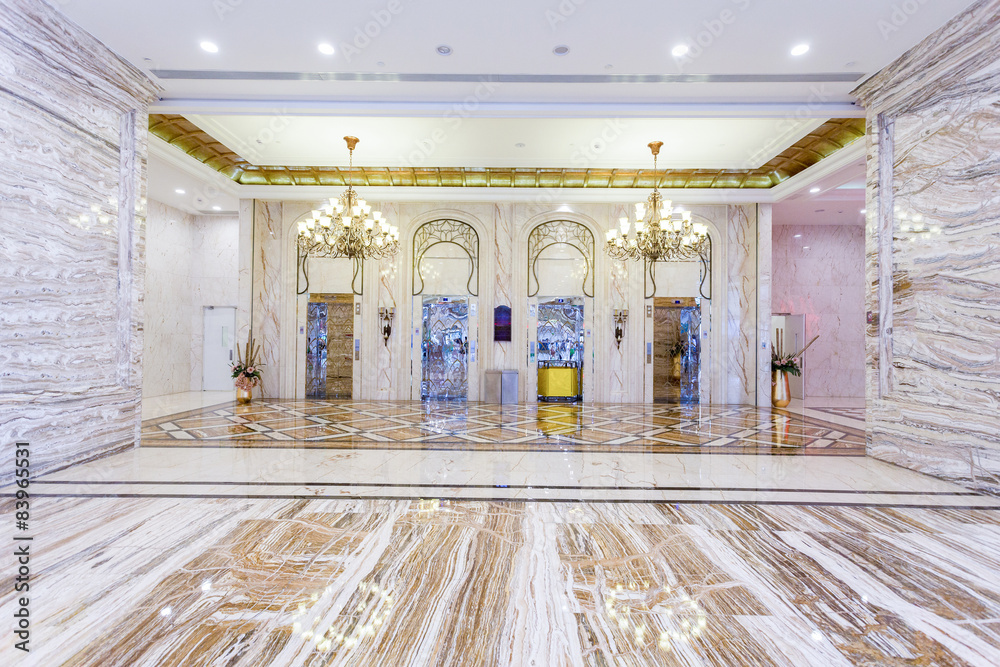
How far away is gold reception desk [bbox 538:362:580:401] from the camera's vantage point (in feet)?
29.9

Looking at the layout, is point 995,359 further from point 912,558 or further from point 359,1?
point 359,1

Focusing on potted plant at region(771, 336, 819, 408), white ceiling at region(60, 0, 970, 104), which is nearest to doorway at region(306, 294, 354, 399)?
white ceiling at region(60, 0, 970, 104)

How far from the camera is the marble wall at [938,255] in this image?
3.69m

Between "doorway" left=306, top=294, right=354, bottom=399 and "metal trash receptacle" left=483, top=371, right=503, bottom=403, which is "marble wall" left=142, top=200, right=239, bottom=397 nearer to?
"doorway" left=306, top=294, right=354, bottom=399

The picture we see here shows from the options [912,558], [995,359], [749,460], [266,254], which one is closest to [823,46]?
[995,359]

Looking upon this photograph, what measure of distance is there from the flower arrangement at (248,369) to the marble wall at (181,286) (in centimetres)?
210

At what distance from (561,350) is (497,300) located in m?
1.54

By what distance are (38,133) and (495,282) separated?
642 cm

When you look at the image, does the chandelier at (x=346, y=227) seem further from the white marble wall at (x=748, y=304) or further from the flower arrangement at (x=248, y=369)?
the white marble wall at (x=748, y=304)

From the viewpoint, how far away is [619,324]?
356 inches

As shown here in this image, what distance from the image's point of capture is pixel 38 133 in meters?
3.81

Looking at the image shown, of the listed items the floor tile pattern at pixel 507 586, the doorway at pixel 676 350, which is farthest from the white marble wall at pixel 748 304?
the floor tile pattern at pixel 507 586

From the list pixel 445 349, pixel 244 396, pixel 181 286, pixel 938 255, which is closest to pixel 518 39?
pixel 938 255

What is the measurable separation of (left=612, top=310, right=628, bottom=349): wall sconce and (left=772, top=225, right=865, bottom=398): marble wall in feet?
12.8
